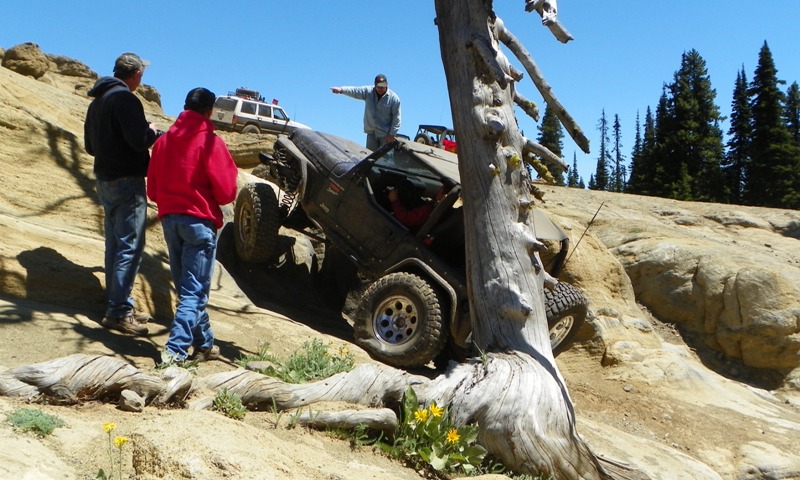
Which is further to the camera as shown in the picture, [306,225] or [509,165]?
[306,225]

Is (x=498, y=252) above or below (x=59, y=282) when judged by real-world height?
above

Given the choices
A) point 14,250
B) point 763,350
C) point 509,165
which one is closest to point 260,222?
point 14,250

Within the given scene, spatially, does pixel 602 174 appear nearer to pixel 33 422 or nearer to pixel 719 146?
pixel 719 146

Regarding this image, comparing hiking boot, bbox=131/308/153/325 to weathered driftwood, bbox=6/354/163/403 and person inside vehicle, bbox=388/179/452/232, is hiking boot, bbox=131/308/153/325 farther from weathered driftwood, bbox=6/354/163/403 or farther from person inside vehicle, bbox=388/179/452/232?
person inside vehicle, bbox=388/179/452/232

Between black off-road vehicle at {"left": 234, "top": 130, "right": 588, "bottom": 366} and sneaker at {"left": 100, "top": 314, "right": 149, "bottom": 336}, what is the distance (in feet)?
7.01

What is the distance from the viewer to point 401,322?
7.08 metres

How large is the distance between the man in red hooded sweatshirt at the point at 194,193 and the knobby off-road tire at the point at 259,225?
2.86 m

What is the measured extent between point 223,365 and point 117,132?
5.77ft

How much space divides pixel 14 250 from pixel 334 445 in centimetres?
309

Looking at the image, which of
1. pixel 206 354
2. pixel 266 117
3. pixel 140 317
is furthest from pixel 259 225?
pixel 266 117

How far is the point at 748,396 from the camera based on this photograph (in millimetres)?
9203

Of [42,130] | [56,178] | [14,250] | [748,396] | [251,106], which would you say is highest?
[251,106]

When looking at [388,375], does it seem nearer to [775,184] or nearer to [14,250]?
[14,250]

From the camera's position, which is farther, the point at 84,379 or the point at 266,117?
the point at 266,117
